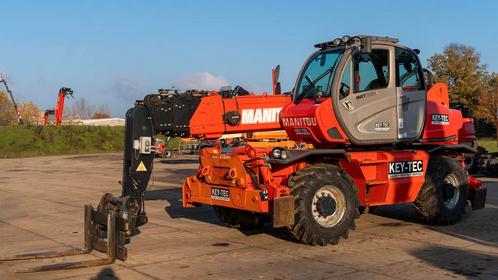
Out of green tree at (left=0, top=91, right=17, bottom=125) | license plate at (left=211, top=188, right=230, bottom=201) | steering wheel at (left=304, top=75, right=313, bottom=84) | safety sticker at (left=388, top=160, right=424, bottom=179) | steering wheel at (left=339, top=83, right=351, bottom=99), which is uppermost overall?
green tree at (left=0, top=91, right=17, bottom=125)

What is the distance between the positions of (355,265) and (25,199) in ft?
35.6

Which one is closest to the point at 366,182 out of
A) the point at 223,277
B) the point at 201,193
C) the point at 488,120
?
the point at 201,193

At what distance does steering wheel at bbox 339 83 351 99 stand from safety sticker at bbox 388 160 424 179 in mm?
1451

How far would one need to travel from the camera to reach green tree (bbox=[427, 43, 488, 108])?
213ft

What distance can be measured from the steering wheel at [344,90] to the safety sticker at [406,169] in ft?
4.76

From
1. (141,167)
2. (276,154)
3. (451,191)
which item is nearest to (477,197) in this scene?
(451,191)

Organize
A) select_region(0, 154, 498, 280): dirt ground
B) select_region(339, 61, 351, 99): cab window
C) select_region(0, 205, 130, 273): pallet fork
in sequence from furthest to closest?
select_region(339, 61, 351, 99): cab window → select_region(0, 205, 130, 273): pallet fork → select_region(0, 154, 498, 280): dirt ground

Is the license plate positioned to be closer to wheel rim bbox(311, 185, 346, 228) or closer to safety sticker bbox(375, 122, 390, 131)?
wheel rim bbox(311, 185, 346, 228)

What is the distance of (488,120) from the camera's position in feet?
196

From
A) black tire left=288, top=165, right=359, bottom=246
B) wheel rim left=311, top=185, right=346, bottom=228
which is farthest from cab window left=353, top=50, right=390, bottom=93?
wheel rim left=311, top=185, right=346, bottom=228

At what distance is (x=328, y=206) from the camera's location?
838 centimetres

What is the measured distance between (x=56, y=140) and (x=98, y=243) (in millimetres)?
42395

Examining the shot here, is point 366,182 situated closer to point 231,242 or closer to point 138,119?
point 231,242

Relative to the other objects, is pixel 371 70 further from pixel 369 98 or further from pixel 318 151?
pixel 318 151
